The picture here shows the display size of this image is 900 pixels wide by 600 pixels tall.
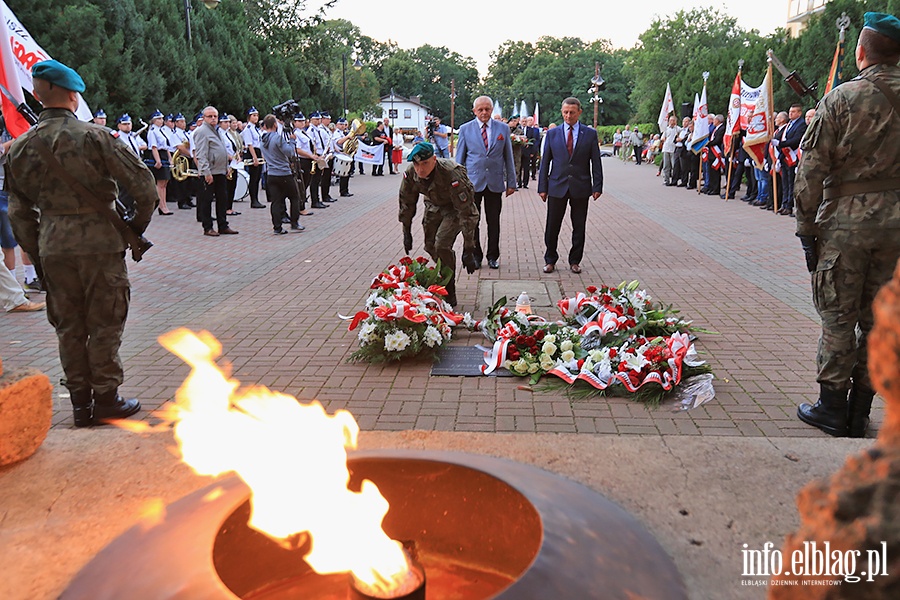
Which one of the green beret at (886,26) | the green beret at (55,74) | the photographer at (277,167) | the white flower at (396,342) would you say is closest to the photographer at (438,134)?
the photographer at (277,167)

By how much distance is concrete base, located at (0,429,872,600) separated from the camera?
2.15 metres

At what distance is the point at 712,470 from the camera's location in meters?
2.72

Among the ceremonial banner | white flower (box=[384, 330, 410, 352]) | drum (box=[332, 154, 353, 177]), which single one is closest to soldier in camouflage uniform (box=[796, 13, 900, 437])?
white flower (box=[384, 330, 410, 352])

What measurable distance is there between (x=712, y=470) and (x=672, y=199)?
15.9 m

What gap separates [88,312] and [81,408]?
584mm

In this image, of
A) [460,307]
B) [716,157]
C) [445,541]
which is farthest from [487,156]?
[716,157]

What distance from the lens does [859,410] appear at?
3.75 m

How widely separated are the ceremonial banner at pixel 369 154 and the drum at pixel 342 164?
135 inches

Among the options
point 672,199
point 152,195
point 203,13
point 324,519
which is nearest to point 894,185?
point 324,519

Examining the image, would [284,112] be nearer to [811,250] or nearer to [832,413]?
[811,250]

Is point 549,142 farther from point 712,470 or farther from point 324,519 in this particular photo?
point 324,519

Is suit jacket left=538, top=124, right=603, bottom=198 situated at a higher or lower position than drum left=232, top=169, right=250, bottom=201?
higher

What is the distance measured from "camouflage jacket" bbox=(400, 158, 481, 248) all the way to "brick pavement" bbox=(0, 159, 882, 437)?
1015 mm

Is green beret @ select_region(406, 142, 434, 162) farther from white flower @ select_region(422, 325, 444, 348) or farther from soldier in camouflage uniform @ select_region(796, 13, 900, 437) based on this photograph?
soldier in camouflage uniform @ select_region(796, 13, 900, 437)
